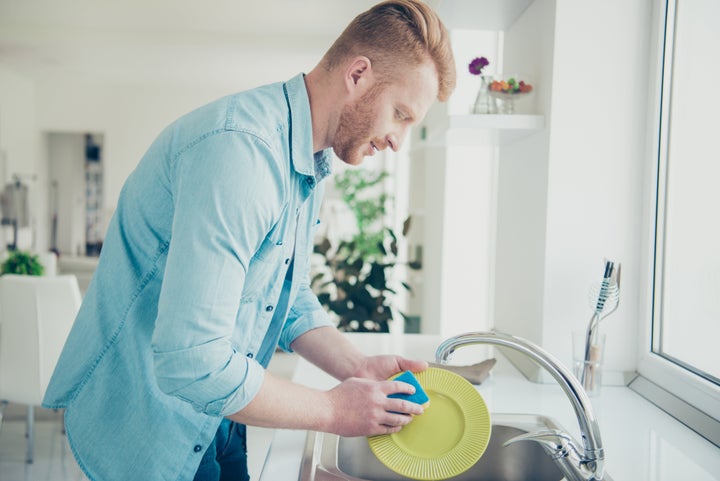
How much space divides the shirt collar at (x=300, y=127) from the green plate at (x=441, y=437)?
407 mm

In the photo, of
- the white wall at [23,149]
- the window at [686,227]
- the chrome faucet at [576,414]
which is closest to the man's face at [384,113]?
the chrome faucet at [576,414]

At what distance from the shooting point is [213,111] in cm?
84

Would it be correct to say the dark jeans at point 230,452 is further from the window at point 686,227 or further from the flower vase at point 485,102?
the flower vase at point 485,102

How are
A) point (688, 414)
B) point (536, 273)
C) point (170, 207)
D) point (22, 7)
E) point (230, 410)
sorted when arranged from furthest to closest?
point (22, 7)
point (536, 273)
point (688, 414)
point (170, 207)
point (230, 410)

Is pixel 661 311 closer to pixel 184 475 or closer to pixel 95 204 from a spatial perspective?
pixel 184 475

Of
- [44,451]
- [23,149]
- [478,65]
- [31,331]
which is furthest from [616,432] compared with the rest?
[23,149]

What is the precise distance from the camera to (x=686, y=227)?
4.32 feet

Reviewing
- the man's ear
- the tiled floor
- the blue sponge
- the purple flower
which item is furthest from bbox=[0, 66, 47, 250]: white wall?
the blue sponge

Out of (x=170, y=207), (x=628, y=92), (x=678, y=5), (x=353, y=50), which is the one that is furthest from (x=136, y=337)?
(x=678, y=5)

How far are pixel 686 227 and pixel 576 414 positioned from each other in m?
0.68

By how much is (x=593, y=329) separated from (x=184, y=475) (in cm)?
91

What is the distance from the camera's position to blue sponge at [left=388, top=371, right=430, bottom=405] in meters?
0.91

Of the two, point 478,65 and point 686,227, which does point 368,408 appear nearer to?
point 686,227

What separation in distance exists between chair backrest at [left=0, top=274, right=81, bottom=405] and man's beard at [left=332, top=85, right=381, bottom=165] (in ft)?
6.89
